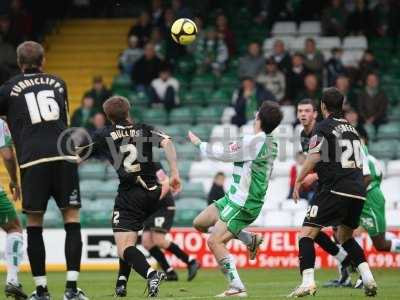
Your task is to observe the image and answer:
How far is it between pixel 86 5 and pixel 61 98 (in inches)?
645

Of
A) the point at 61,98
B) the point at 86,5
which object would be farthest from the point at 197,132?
the point at 61,98

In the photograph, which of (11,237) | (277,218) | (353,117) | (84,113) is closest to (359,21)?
(353,117)

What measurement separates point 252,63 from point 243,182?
10444 millimetres

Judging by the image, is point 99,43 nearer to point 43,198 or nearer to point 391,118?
point 391,118

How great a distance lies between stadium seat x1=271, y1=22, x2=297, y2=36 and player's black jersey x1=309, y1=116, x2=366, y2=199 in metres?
12.3

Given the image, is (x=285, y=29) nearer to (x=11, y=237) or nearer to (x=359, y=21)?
(x=359, y=21)

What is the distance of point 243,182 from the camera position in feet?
38.3

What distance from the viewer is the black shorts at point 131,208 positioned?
11523 mm

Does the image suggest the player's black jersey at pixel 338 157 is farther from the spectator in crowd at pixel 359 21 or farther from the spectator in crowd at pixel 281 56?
the spectator in crowd at pixel 359 21

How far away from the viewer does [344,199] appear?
11164 millimetres

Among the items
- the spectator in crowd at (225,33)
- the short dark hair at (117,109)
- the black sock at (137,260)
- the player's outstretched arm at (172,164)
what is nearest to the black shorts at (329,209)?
the player's outstretched arm at (172,164)

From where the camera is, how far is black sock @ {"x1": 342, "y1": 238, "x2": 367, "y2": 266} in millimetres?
11289

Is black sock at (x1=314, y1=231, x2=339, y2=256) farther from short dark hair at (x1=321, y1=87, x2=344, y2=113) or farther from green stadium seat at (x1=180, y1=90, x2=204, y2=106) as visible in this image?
green stadium seat at (x1=180, y1=90, x2=204, y2=106)

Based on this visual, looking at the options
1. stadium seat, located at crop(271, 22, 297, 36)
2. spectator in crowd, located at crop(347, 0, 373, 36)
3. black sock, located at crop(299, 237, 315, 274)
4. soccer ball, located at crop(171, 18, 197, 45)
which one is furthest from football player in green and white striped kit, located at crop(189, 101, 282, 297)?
stadium seat, located at crop(271, 22, 297, 36)
